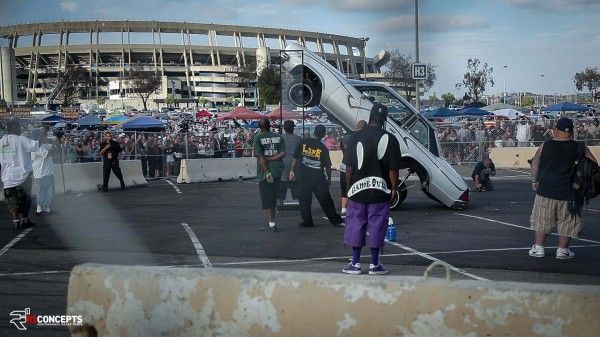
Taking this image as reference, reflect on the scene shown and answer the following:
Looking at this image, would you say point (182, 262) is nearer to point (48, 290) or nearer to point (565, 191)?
point (48, 290)

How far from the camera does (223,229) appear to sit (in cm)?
1424

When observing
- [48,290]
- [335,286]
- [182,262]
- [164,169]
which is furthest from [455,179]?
[164,169]

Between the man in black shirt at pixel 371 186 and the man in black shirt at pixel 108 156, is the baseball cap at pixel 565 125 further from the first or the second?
the man in black shirt at pixel 108 156

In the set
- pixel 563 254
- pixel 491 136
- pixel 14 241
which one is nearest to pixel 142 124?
pixel 491 136

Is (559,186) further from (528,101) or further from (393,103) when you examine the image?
(528,101)

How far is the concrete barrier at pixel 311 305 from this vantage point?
4844 millimetres

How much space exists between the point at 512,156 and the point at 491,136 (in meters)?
1.34

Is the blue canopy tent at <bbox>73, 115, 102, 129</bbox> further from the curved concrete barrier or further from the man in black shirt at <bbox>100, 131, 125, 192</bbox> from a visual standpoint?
the man in black shirt at <bbox>100, 131, 125, 192</bbox>

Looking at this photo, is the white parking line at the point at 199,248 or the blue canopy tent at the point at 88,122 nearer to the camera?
the white parking line at the point at 199,248

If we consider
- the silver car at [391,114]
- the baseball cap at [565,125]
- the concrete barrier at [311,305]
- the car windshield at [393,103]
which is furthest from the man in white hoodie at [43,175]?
the concrete barrier at [311,305]

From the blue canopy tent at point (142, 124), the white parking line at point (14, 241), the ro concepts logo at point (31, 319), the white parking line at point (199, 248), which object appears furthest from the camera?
the blue canopy tent at point (142, 124)

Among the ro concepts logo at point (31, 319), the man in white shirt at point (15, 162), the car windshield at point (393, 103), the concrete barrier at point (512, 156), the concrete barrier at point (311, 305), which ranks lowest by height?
the concrete barrier at point (512, 156)

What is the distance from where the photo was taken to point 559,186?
1041 centimetres

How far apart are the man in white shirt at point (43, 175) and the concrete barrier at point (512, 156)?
21447 millimetres
